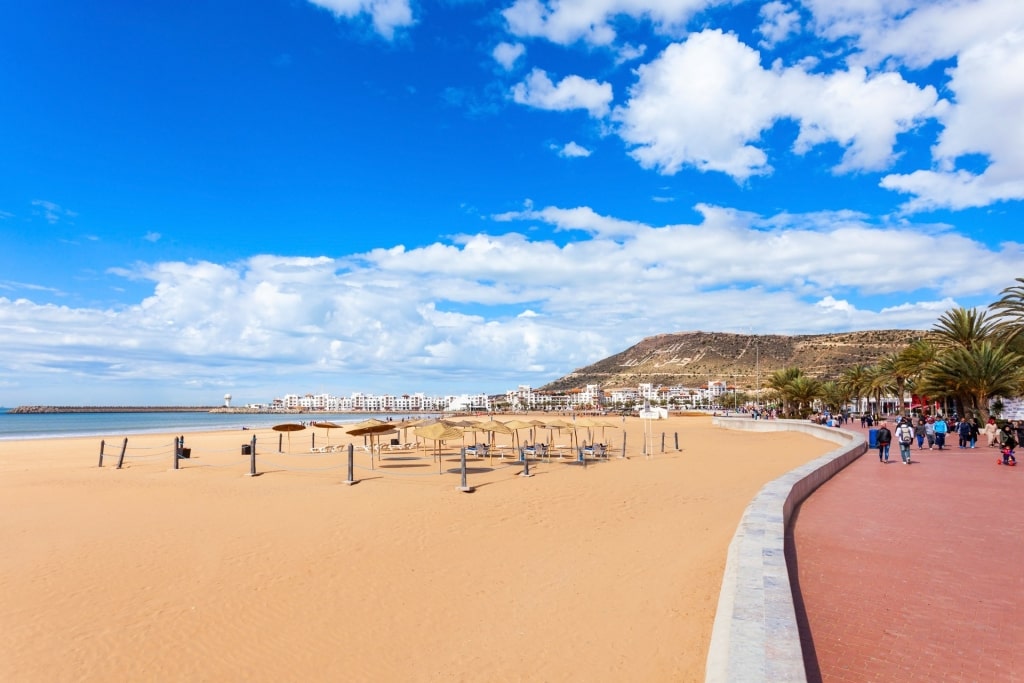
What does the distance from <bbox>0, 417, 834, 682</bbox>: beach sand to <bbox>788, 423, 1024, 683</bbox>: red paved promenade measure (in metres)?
1.12

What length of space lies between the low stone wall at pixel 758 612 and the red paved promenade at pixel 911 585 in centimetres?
39

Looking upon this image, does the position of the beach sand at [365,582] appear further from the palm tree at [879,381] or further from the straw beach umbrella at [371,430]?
the palm tree at [879,381]

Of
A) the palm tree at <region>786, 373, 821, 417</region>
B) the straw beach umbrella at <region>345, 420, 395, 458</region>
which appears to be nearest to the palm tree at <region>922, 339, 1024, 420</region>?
the palm tree at <region>786, 373, 821, 417</region>

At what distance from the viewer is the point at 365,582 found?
7.71m

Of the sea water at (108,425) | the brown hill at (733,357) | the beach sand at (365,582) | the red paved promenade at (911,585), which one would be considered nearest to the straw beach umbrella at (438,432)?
the beach sand at (365,582)

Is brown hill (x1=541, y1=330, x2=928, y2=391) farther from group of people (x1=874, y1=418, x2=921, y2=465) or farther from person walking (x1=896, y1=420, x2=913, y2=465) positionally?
person walking (x1=896, y1=420, x2=913, y2=465)

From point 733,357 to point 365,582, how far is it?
455 ft

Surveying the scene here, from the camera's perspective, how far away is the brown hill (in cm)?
10094

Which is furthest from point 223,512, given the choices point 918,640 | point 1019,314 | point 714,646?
point 1019,314

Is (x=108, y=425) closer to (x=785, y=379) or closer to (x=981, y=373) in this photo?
(x=785, y=379)

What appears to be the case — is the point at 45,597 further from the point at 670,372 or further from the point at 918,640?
the point at 670,372

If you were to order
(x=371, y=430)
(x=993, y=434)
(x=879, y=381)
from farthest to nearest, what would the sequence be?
(x=879, y=381)
(x=993, y=434)
(x=371, y=430)

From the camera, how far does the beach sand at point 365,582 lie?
5570 mm

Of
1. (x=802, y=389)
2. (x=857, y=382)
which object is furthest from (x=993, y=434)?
(x=857, y=382)
